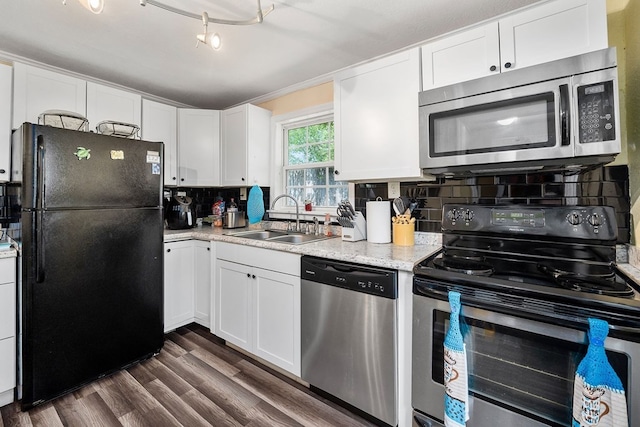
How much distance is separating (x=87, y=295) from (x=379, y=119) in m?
2.18

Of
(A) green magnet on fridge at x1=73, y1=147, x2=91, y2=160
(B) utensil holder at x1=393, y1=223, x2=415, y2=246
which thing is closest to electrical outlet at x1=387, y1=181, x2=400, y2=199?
(B) utensil holder at x1=393, y1=223, x2=415, y2=246

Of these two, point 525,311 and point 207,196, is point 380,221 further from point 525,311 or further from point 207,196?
point 207,196

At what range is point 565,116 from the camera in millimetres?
1248

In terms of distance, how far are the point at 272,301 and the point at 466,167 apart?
1.45m

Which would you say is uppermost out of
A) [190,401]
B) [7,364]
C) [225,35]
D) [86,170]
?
[225,35]

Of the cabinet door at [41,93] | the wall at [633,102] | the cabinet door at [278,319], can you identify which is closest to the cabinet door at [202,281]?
the cabinet door at [278,319]

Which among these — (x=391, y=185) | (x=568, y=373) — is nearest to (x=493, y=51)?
(x=391, y=185)

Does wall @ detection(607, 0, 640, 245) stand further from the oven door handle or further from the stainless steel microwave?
the oven door handle

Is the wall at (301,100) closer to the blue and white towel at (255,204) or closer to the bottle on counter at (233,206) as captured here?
the blue and white towel at (255,204)

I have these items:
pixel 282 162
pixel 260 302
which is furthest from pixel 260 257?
pixel 282 162

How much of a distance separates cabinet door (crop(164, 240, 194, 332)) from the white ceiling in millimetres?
1531

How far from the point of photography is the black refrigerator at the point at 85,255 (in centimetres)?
167

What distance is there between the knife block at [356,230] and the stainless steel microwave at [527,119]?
63cm

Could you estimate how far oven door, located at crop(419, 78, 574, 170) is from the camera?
1271 mm
